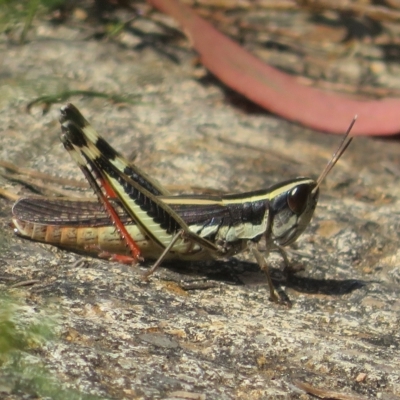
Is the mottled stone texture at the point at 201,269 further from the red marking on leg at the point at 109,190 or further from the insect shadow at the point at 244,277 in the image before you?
the red marking on leg at the point at 109,190

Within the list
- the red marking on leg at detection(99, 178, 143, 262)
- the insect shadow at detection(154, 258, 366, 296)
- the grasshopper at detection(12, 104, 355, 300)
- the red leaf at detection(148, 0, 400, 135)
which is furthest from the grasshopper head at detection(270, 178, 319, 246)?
the red leaf at detection(148, 0, 400, 135)

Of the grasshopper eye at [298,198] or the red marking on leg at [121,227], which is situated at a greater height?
the grasshopper eye at [298,198]

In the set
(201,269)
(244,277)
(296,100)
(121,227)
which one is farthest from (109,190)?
(296,100)

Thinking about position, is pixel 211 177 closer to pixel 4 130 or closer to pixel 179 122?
pixel 179 122

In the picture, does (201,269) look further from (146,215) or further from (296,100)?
(296,100)

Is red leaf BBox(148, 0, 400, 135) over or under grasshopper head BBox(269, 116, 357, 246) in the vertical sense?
over

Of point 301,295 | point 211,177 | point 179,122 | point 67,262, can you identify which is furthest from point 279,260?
point 179,122

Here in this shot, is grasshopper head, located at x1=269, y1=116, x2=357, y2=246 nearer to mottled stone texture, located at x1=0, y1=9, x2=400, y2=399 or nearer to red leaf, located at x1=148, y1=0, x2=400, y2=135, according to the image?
mottled stone texture, located at x1=0, y1=9, x2=400, y2=399

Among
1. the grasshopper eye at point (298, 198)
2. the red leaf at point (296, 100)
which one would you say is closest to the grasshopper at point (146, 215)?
the grasshopper eye at point (298, 198)

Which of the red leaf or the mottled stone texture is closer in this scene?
the mottled stone texture
